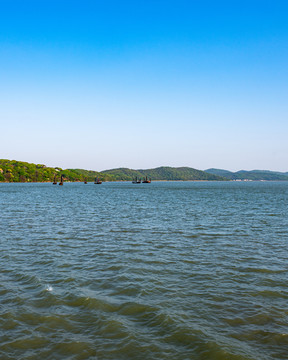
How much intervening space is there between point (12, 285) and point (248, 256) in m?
14.8

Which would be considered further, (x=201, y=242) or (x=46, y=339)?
(x=201, y=242)

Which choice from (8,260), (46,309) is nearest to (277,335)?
(46,309)

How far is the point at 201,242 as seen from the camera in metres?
23.0

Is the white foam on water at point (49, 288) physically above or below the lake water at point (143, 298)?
below

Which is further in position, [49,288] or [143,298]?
[49,288]

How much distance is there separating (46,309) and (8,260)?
799 cm

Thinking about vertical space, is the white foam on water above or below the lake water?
below

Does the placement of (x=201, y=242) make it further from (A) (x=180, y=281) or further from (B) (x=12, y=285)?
(B) (x=12, y=285)

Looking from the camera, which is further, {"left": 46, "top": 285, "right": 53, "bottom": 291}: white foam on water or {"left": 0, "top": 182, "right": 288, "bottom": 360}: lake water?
{"left": 46, "top": 285, "right": 53, "bottom": 291}: white foam on water

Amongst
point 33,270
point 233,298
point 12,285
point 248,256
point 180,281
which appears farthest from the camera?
point 248,256

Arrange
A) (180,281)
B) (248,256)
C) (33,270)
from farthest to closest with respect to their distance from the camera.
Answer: (248,256), (33,270), (180,281)

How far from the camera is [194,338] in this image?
920cm

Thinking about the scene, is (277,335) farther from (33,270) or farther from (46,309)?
(33,270)

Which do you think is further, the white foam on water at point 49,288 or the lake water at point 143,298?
the white foam on water at point 49,288
